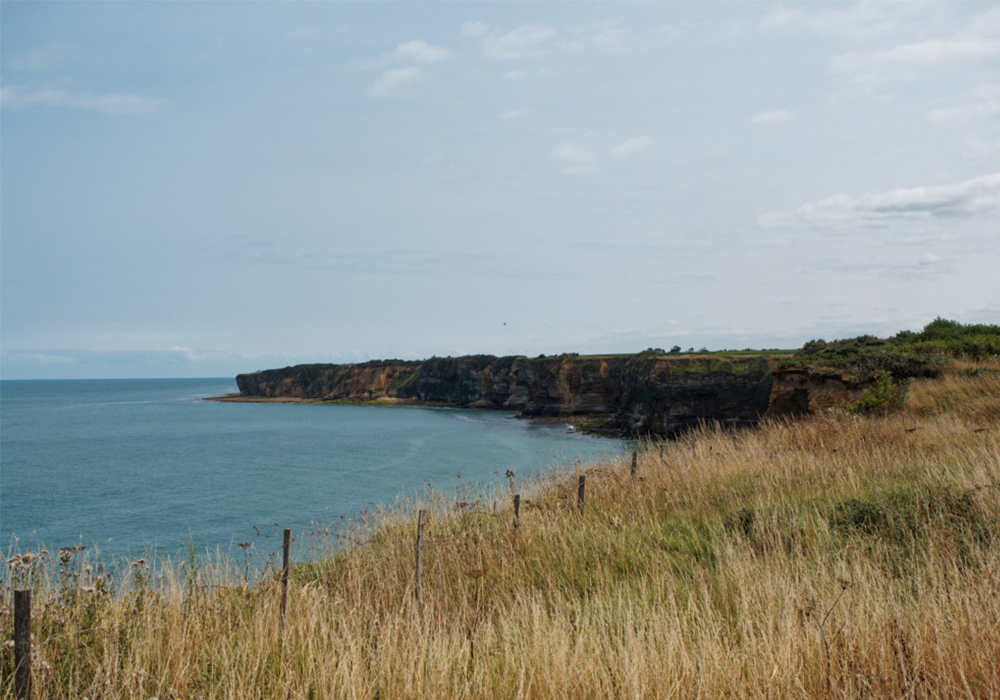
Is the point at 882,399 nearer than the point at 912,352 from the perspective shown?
Yes

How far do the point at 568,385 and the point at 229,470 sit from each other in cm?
5341

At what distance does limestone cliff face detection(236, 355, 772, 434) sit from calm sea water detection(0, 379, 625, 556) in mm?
8836

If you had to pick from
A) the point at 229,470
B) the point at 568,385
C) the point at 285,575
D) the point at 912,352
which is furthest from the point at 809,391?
the point at 568,385

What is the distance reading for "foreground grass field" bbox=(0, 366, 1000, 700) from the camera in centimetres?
374

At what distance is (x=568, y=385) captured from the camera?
284ft

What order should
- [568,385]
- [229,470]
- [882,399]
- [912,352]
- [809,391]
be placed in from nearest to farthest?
[882,399], [912,352], [809,391], [229,470], [568,385]

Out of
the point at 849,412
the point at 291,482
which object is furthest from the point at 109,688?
the point at 291,482

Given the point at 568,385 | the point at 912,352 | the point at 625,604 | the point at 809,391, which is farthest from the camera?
the point at 568,385

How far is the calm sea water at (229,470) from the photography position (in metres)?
24.2

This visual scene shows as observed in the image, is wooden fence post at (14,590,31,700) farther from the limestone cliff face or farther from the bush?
the limestone cliff face

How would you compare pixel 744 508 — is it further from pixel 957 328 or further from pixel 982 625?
pixel 957 328

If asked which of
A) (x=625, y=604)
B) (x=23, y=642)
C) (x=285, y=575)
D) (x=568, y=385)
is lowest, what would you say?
(x=568, y=385)

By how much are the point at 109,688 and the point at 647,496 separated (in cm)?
797

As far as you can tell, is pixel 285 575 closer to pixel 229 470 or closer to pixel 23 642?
pixel 23 642
